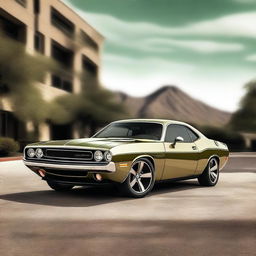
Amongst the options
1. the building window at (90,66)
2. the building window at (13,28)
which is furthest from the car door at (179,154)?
the building window at (90,66)

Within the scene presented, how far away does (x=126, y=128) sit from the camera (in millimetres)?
12062

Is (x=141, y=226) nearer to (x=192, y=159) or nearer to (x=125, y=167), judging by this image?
(x=125, y=167)

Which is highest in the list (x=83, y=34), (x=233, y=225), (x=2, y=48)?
(x=83, y=34)

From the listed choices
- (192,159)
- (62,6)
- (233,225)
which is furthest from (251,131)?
(233,225)

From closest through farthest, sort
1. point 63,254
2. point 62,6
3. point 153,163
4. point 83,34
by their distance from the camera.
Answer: point 63,254 → point 153,163 → point 62,6 → point 83,34

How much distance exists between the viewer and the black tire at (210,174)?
1295 centimetres

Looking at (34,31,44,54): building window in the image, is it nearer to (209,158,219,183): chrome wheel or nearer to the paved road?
(209,158,219,183): chrome wheel

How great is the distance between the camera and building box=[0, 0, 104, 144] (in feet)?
131

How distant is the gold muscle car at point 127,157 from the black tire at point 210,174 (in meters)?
0.04

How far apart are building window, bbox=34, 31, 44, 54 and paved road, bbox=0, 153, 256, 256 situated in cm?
3284

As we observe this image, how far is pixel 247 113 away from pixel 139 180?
5883 centimetres

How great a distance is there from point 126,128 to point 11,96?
23951 mm

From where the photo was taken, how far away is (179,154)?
38.7ft

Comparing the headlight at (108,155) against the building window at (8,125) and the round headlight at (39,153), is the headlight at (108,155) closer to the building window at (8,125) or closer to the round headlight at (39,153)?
the round headlight at (39,153)
